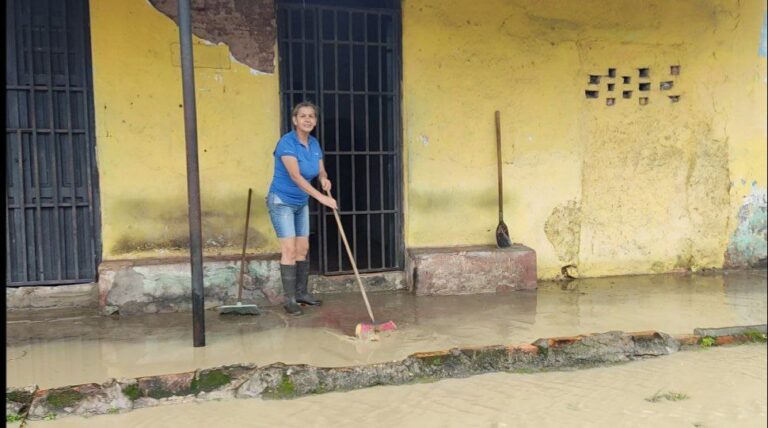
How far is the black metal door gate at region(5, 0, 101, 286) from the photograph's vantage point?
4.77 m

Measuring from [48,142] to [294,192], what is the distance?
2029 millimetres

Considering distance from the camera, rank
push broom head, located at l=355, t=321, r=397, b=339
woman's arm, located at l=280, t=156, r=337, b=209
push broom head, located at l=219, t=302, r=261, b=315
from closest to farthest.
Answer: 1. push broom head, located at l=355, t=321, r=397, b=339
2. woman's arm, located at l=280, t=156, r=337, b=209
3. push broom head, located at l=219, t=302, r=261, b=315

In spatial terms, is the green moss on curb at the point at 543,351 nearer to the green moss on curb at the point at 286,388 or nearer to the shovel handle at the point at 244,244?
the green moss on curb at the point at 286,388

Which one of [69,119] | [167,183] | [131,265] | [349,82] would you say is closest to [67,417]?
[131,265]

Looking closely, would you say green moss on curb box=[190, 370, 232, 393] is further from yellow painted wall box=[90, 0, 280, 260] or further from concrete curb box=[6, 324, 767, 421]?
yellow painted wall box=[90, 0, 280, 260]

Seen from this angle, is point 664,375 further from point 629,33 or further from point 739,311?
point 629,33

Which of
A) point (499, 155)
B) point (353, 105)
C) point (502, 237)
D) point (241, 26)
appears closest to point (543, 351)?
point (502, 237)

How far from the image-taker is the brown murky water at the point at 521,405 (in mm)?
2965

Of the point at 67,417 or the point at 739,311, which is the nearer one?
the point at 67,417

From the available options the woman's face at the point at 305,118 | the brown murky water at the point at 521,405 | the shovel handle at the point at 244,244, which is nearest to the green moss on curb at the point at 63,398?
the brown murky water at the point at 521,405

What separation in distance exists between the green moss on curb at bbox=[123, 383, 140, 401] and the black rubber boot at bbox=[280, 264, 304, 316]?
1.63m

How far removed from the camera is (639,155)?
6.20 metres

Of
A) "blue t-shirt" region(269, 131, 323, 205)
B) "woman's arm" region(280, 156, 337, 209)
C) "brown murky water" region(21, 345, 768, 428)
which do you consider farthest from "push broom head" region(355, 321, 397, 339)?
"blue t-shirt" region(269, 131, 323, 205)

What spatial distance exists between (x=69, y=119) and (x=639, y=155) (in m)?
5.26
